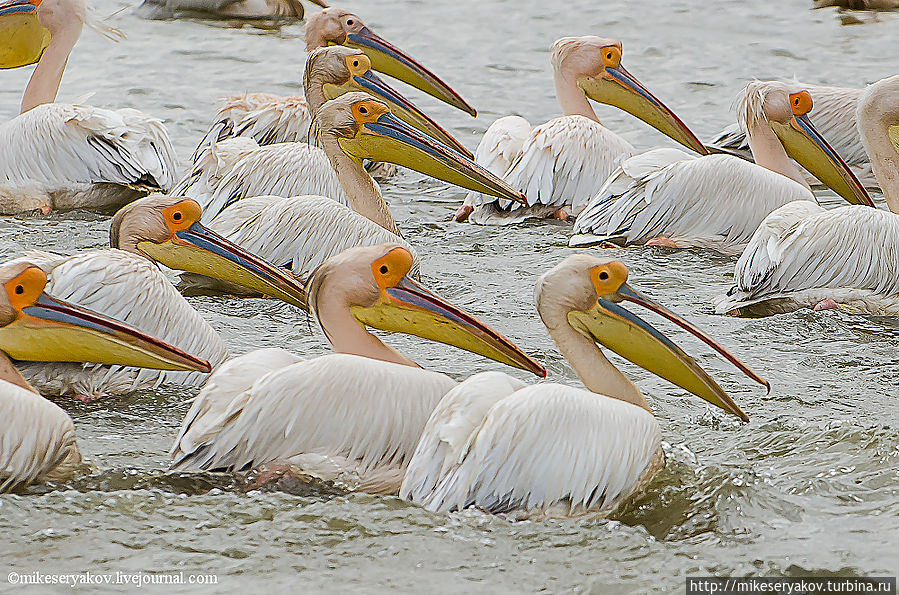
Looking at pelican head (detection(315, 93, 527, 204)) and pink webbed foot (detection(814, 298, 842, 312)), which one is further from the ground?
pelican head (detection(315, 93, 527, 204))

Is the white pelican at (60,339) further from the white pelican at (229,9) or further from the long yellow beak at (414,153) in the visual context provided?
the white pelican at (229,9)

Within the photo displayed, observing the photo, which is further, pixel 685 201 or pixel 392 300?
pixel 685 201

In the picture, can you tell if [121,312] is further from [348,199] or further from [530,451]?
[348,199]

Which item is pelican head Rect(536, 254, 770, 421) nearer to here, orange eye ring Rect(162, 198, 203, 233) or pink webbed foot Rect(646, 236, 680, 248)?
orange eye ring Rect(162, 198, 203, 233)

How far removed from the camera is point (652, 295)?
462 centimetres


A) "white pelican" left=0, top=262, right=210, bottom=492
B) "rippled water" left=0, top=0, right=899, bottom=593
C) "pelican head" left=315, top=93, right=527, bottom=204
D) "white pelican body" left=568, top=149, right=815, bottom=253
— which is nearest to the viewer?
"rippled water" left=0, top=0, right=899, bottom=593

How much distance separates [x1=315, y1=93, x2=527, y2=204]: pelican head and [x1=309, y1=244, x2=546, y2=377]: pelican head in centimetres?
146

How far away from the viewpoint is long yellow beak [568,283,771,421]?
3205 mm

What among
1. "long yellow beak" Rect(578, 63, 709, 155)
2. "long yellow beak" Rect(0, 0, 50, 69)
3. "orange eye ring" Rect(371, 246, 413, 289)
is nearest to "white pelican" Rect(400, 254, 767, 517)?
"orange eye ring" Rect(371, 246, 413, 289)

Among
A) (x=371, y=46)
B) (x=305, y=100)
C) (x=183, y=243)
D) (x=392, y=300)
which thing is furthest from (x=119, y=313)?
(x=371, y=46)

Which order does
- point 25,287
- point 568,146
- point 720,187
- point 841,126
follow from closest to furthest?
1. point 25,287
2. point 720,187
3. point 568,146
4. point 841,126

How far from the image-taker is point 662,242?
5074 millimetres

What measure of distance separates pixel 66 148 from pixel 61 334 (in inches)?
94.1

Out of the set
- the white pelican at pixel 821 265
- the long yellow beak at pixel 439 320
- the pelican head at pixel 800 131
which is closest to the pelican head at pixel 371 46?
the pelican head at pixel 800 131
